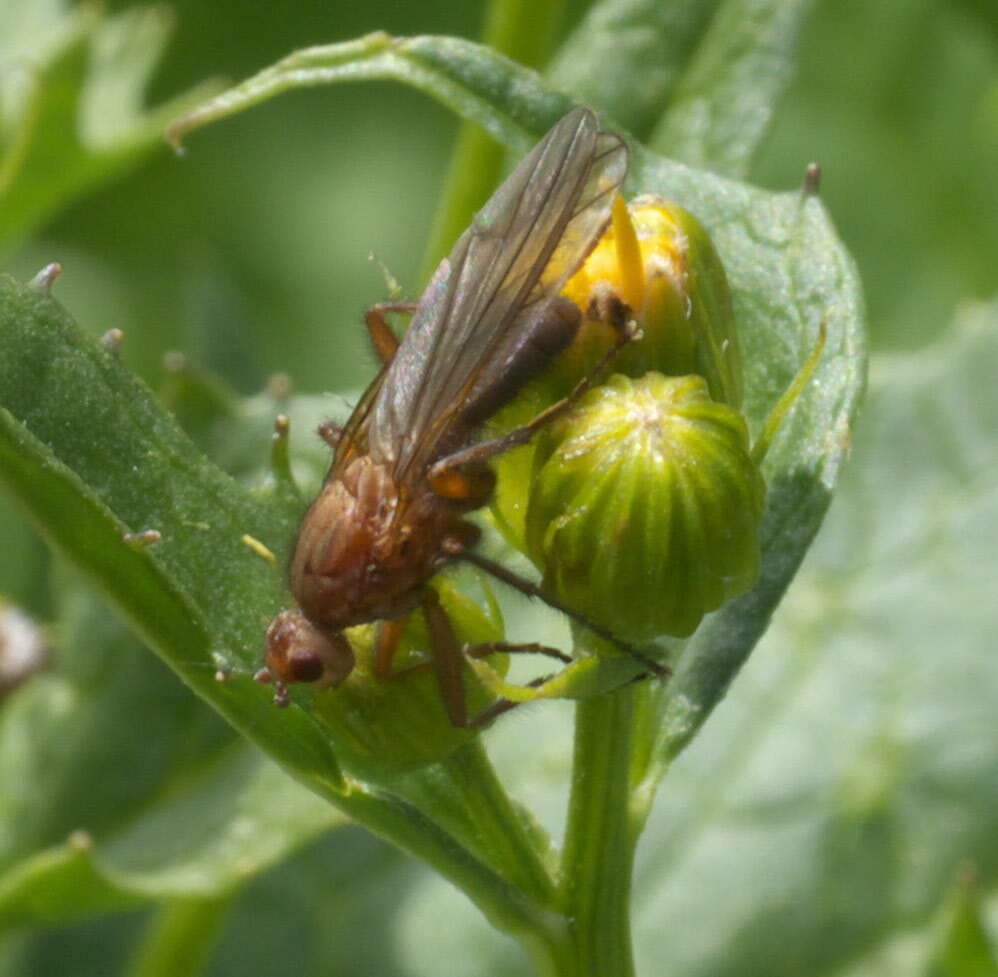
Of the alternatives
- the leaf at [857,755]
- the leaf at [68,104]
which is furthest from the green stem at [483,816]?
the leaf at [68,104]

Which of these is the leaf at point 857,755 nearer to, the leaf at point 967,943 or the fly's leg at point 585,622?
the leaf at point 967,943

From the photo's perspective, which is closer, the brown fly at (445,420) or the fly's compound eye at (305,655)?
the fly's compound eye at (305,655)

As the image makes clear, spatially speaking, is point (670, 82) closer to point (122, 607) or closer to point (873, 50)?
point (122, 607)

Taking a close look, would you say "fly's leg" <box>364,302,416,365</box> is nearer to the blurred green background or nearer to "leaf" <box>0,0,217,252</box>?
"leaf" <box>0,0,217,252</box>

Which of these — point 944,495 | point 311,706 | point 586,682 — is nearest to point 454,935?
point 944,495

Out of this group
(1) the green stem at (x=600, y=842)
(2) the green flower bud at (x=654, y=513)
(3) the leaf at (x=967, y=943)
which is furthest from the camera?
(3) the leaf at (x=967, y=943)

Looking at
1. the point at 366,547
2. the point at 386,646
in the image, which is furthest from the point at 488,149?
the point at 386,646

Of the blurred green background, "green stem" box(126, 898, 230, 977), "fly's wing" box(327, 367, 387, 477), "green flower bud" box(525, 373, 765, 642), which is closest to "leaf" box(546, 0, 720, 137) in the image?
"fly's wing" box(327, 367, 387, 477)
